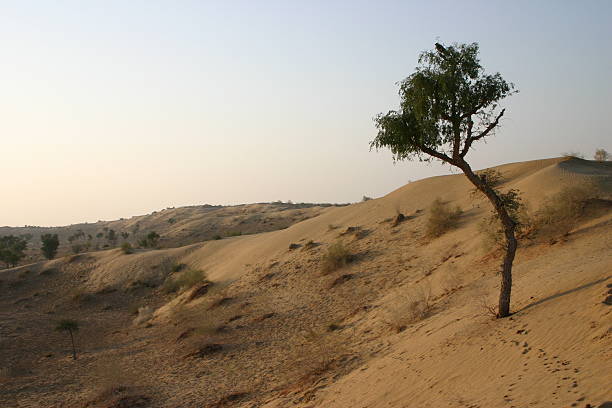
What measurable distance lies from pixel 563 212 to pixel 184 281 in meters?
20.7

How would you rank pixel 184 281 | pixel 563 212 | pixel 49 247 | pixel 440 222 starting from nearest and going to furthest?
pixel 563 212, pixel 440 222, pixel 184 281, pixel 49 247

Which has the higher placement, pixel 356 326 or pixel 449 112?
pixel 449 112

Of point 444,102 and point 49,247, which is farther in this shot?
point 49,247

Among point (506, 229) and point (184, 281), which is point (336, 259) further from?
point (506, 229)

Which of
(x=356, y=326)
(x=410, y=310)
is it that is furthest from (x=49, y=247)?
(x=410, y=310)

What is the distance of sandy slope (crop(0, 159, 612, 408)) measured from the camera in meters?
7.13

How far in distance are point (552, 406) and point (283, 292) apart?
51.8ft

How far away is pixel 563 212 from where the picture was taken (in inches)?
593

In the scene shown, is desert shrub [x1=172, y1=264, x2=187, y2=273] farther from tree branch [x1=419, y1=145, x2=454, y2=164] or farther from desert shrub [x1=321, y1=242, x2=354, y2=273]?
tree branch [x1=419, y1=145, x2=454, y2=164]

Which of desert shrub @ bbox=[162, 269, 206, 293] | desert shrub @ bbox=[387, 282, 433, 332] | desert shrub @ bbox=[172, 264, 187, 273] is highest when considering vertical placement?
desert shrub @ bbox=[172, 264, 187, 273]

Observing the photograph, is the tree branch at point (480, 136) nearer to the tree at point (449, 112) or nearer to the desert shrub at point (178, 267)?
the tree at point (449, 112)

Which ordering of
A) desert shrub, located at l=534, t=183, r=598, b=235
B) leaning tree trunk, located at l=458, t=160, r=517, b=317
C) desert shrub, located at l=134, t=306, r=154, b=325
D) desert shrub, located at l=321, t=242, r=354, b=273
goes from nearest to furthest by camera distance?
leaning tree trunk, located at l=458, t=160, r=517, b=317
desert shrub, located at l=534, t=183, r=598, b=235
desert shrub, located at l=321, t=242, r=354, b=273
desert shrub, located at l=134, t=306, r=154, b=325

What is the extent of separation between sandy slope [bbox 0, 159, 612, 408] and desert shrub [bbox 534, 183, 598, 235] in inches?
19.5

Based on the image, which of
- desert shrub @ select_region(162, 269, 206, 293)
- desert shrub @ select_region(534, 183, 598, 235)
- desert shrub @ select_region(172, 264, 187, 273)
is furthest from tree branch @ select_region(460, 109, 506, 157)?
desert shrub @ select_region(172, 264, 187, 273)
